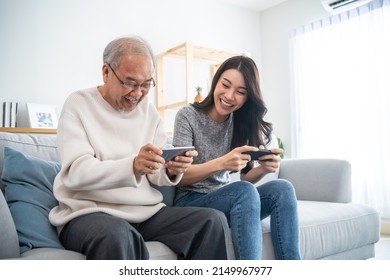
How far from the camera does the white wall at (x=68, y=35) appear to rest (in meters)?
2.56

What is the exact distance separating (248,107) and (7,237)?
37.1 inches

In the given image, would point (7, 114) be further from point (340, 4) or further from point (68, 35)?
point (340, 4)

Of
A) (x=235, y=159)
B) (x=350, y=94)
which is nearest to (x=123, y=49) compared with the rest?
(x=235, y=159)

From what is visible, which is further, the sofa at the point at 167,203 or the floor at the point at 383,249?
the floor at the point at 383,249

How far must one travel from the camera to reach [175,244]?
3.28 feet

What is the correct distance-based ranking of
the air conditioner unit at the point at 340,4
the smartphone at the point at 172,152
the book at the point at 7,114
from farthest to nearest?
the air conditioner unit at the point at 340,4 → the book at the point at 7,114 → the smartphone at the point at 172,152

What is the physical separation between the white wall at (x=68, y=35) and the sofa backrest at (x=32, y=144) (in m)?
1.42

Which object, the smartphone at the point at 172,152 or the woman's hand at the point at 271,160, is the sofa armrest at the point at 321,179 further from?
the smartphone at the point at 172,152

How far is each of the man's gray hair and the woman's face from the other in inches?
15.2

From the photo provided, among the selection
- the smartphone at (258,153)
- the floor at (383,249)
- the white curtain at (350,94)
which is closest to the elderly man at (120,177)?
the smartphone at (258,153)

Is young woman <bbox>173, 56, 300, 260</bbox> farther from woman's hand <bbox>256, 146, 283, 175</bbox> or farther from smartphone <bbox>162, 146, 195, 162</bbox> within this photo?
smartphone <bbox>162, 146, 195, 162</bbox>

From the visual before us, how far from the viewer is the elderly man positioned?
2.91 feet

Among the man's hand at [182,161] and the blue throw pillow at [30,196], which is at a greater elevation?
the man's hand at [182,161]
